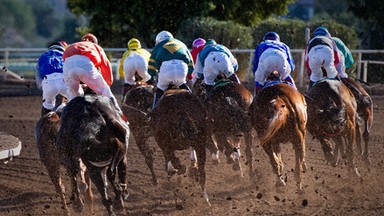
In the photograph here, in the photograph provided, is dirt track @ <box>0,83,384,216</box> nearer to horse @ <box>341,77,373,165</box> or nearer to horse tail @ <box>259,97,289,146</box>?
horse @ <box>341,77,373,165</box>

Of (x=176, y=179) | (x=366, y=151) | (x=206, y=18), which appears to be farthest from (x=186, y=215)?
(x=206, y=18)

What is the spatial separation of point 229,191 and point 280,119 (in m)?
1.48

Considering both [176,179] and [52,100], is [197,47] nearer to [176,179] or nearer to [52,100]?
[176,179]

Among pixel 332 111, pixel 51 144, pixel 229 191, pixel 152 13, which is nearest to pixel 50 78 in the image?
pixel 51 144

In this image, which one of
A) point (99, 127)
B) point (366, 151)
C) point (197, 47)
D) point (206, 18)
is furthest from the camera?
point (206, 18)

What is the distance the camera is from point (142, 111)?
38.9 feet

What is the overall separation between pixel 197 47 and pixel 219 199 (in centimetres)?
519

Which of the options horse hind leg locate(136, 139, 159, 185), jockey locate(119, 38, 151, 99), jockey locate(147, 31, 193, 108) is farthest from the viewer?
jockey locate(119, 38, 151, 99)

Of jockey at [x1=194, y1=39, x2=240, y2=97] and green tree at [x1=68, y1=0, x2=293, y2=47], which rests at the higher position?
jockey at [x1=194, y1=39, x2=240, y2=97]

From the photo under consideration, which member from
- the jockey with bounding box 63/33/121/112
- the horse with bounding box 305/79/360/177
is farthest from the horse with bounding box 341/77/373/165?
the jockey with bounding box 63/33/121/112

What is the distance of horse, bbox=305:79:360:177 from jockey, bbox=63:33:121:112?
296cm

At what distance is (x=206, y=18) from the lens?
25.7m

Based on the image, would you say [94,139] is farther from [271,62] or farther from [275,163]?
[271,62]

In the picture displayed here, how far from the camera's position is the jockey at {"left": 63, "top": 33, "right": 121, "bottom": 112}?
9.25 m
